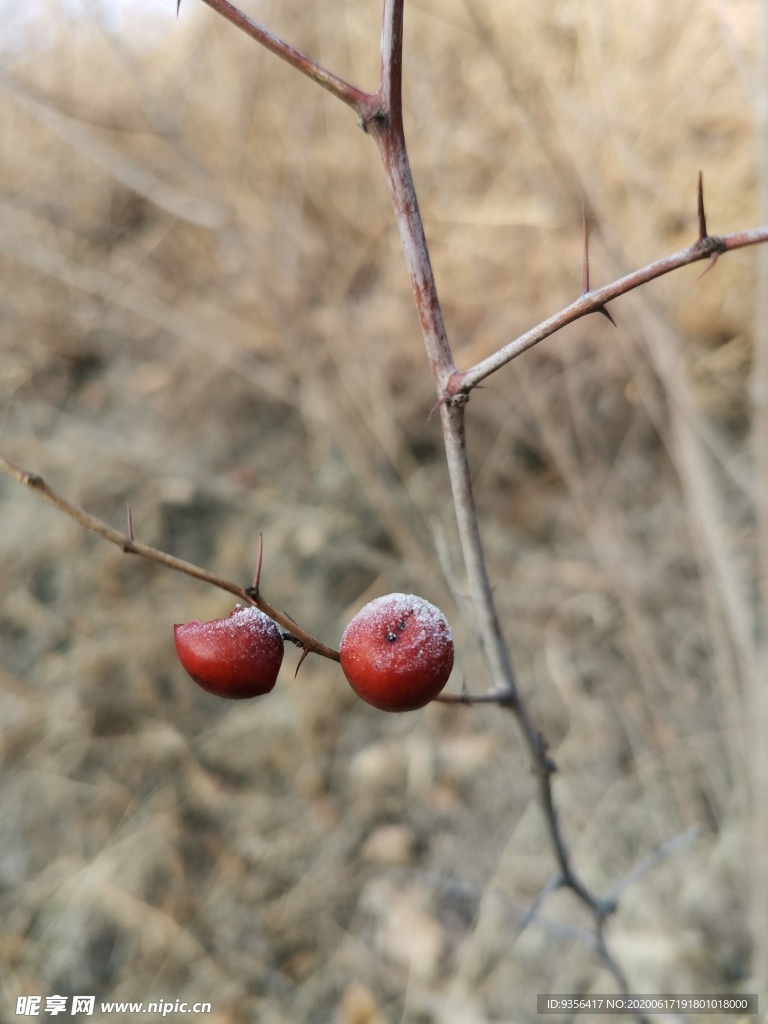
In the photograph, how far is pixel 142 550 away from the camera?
1.76ft

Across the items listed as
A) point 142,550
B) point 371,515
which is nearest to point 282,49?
point 142,550

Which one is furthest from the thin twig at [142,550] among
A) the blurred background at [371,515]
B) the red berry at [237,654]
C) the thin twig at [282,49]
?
the blurred background at [371,515]

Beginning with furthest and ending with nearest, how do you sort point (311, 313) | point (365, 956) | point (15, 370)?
point (15, 370) → point (311, 313) → point (365, 956)

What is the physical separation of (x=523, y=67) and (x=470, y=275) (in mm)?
975

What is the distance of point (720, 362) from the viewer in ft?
11.3

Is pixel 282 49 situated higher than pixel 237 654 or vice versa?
pixel 282 49

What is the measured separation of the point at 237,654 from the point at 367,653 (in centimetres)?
11

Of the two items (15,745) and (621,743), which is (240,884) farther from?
(621,743)

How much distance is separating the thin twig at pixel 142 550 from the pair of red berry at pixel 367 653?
2 cm

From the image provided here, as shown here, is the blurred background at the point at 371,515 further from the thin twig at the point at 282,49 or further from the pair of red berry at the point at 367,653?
the pair of red berry at the point at 367,653

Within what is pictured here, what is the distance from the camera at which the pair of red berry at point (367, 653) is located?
545 mm

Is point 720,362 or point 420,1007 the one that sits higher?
point 720,362

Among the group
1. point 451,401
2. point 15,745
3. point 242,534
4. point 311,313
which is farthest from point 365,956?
point 311,313

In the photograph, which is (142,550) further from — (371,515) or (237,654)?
(371,515)
